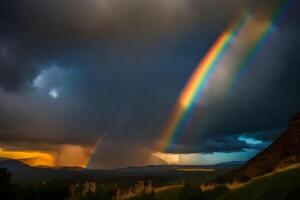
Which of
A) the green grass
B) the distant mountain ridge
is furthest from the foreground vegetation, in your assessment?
the distant mountain ridge

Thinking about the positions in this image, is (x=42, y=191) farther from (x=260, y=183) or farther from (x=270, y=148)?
(x=270, y=148)

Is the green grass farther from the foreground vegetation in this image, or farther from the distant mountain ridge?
the distant mountain ridge

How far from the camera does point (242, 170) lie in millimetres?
76188

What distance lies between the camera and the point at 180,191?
2189cm

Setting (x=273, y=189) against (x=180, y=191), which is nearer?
(x=273, y=189)

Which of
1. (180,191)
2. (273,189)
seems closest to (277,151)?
(180,191)

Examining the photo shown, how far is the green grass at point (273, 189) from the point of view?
15.2 metres

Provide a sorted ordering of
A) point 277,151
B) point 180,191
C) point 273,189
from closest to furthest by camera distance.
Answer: point 273,189 < point 180,191 < point 277,151

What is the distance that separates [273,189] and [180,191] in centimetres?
689

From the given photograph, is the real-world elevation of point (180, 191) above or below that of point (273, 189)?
above

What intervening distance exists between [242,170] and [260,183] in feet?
199

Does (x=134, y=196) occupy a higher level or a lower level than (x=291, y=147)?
lower

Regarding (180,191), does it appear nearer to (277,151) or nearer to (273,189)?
(273,189)

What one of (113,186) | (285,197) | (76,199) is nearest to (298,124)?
(113,186)
